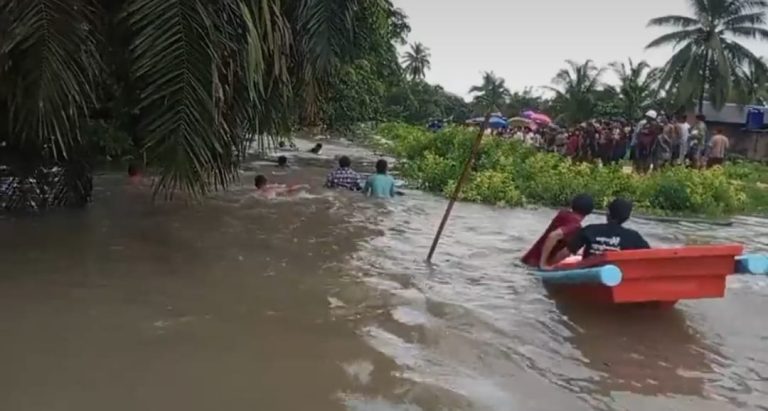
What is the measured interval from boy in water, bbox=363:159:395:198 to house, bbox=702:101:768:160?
921 inches

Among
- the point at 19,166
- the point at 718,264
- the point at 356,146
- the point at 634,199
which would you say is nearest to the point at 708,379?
the point at 718,264

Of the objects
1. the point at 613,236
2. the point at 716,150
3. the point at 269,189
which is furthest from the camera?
the point at 716,150

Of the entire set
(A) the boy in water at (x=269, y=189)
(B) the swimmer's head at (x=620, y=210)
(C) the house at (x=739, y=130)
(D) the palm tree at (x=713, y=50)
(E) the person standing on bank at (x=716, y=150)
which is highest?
(D) the palm tree at (x=713, y=50)

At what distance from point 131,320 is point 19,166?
4.83 m

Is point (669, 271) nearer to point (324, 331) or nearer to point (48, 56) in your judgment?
point (324, 331)

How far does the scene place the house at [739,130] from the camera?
3378 cm

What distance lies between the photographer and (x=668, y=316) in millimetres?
7160

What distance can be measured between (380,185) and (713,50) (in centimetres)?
2675

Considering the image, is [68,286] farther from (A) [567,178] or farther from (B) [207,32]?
(A) [567,178]

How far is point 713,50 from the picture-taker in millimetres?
35750

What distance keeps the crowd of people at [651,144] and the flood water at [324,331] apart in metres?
8.48

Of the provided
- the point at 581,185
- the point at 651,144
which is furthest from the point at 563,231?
the point at 651,144

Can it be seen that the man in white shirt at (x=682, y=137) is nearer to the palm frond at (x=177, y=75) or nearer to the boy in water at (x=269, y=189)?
the boy in water at (x=269, y=189)

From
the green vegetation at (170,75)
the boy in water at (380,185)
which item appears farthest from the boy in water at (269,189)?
the green vegetation at (170,75)
